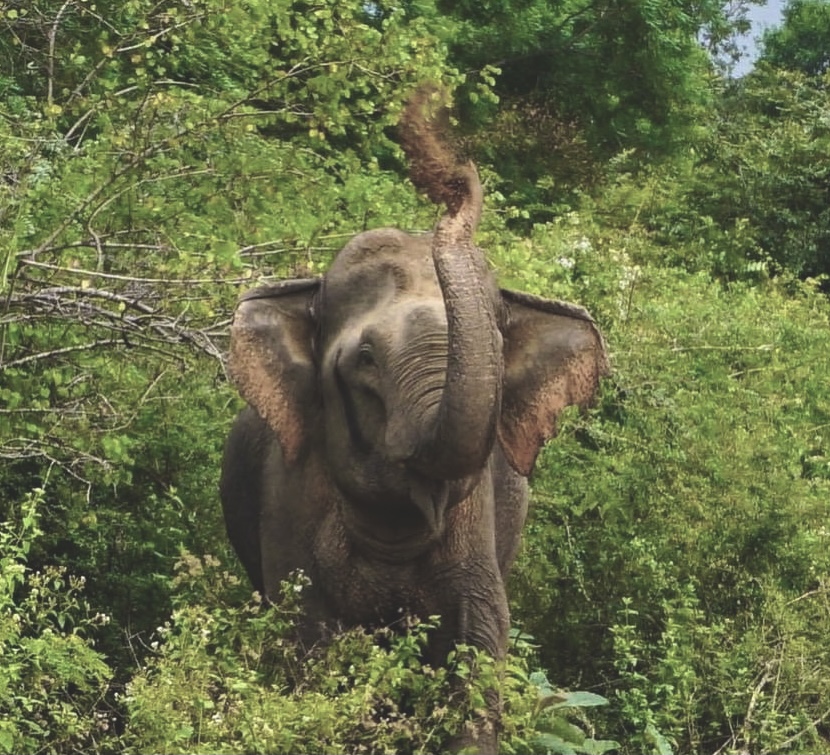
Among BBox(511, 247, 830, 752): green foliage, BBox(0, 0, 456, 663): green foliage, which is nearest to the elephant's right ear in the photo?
BBox(0, 0, 456, 663): green foliage

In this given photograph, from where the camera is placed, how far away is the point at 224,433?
8930 millimetres

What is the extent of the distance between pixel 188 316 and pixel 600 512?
2251mm

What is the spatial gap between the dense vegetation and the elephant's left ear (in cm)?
80

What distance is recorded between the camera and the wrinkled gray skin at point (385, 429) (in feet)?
19.2

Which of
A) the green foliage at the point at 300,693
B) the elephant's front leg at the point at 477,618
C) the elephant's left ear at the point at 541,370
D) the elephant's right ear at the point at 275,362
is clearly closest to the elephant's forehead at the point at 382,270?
the elephant's right ear at the point at 275,362

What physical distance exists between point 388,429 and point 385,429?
0.46ft

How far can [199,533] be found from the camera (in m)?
8.55

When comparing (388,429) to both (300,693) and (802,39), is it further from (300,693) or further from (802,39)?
(802,39)

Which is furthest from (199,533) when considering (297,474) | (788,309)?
(788,309)

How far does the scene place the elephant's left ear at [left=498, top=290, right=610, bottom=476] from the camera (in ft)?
20.8

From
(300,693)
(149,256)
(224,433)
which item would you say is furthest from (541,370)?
(224,433)

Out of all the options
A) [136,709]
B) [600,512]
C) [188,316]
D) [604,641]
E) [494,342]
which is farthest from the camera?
[600,512]

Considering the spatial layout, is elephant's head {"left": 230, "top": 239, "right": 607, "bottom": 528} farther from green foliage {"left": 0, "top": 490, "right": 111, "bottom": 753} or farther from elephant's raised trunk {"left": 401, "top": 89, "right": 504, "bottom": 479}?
green foliage {"left": 0, "top": 490, "right": 111, "bottom": 753}

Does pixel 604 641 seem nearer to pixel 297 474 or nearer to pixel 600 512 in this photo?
pixel 600 512
